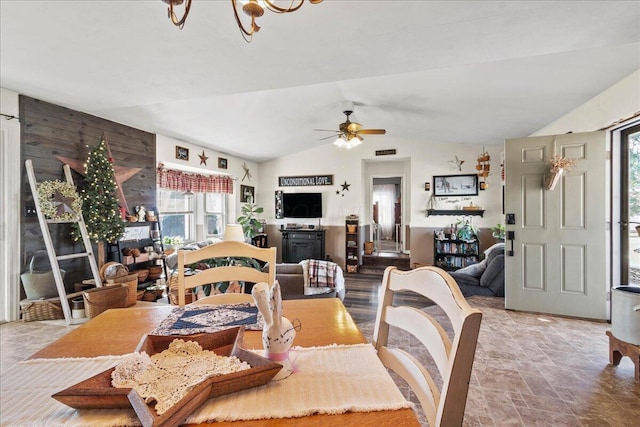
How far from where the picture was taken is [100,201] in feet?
11.6

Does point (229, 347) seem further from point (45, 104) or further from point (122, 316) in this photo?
point (45, 104)

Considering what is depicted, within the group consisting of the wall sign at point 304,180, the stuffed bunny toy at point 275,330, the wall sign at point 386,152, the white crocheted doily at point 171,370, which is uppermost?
the wall sign at point 386,152

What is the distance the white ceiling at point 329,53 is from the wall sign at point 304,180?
116 inches

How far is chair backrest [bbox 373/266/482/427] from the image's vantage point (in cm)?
64

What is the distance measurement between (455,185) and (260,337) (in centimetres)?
589

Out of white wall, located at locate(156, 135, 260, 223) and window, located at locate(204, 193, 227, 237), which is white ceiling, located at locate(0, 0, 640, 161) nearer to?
white wall, located at locate(156, 135, 260, 223)

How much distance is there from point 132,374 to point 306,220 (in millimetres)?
6361

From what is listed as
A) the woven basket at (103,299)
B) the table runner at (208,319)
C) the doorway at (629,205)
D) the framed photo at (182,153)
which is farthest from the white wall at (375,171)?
the table runner at (208,319)

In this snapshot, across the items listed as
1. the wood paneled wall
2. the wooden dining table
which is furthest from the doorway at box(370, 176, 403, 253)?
the wooden dining table

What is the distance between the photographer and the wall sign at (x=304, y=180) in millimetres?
6844

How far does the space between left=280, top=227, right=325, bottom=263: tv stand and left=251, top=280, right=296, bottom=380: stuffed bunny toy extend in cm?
585

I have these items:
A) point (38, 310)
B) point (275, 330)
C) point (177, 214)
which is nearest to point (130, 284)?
point (38, 310)

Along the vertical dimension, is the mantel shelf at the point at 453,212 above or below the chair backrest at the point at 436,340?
above

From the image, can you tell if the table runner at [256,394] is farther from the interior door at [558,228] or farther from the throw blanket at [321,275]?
the interior door at [558,228]
